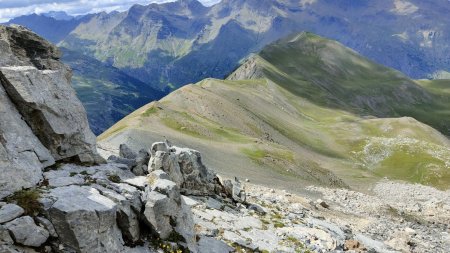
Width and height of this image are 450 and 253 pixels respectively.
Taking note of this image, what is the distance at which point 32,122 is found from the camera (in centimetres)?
2531

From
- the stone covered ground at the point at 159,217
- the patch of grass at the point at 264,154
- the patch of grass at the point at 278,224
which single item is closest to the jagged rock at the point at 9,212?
the stone covered ground at the point at 159,217

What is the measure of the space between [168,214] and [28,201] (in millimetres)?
7388

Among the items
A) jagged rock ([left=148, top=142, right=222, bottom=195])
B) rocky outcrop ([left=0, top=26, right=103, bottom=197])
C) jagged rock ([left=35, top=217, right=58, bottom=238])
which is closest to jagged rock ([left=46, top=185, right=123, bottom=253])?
jagged rock ([left=35, top=217, right=58, bottom=238])

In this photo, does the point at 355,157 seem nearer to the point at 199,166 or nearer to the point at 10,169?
the point at 199,166

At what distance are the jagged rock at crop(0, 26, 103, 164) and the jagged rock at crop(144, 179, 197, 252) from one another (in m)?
6.00

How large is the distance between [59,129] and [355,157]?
126212mm

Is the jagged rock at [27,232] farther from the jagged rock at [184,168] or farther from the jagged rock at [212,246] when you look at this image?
the jagged rock at [184,168]

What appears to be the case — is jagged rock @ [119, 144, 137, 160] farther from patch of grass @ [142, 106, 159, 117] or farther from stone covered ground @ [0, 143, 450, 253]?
patch of grass @ [142, 106, 159, 117]

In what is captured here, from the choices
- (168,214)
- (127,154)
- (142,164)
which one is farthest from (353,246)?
(127,154)

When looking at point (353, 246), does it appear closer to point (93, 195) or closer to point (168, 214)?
point (168, 214)

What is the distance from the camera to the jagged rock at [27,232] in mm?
18188

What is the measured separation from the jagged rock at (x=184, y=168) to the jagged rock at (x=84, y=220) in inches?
405

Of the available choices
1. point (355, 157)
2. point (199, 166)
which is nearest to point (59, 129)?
point (199, 166)

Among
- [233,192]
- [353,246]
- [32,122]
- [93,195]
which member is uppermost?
[32,122]
